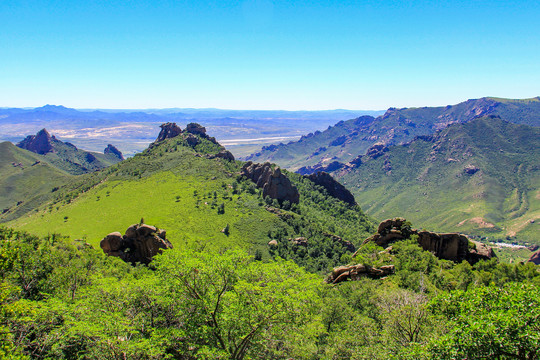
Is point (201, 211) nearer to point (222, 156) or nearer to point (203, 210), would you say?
point (203, 210)

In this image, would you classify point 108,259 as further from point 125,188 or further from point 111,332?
point 125,188

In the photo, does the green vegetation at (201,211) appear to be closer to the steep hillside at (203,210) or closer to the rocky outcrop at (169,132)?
the steep hillside at (203,210)

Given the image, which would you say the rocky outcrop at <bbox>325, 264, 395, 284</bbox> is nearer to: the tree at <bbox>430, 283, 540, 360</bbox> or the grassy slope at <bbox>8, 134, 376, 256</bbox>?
the tree at <bbox>430, 283, 540, 360</bbox>

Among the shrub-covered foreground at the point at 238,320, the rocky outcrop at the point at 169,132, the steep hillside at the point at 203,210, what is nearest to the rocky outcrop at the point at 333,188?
the steep hillside at the point at 203,210

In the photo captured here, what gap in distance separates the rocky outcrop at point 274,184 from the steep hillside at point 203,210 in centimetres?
298

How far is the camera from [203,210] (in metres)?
104

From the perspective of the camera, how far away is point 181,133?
598 ft

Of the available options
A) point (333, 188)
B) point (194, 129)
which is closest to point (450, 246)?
point (333, 188)

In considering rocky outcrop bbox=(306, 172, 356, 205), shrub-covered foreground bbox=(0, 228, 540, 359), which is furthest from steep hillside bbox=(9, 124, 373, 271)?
shrub-covered foreground bbox=(0, 228, 540, 359)

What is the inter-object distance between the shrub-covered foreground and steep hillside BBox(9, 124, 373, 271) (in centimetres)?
4110

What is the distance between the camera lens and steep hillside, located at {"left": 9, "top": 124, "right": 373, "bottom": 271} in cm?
9344

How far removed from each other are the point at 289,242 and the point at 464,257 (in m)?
47.3

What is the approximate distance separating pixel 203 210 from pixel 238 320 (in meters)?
81.5

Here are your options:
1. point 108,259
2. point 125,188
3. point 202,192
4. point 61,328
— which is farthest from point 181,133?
point 61,328
